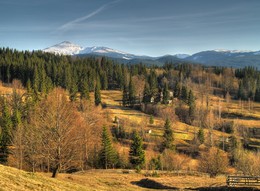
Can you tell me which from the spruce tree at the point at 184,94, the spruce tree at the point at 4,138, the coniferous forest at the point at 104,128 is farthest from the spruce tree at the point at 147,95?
the spruce tree at the point at 4,138

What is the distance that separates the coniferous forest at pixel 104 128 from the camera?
35.9m

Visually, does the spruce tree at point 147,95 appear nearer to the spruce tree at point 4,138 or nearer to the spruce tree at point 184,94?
the spruce tree at point 184,94

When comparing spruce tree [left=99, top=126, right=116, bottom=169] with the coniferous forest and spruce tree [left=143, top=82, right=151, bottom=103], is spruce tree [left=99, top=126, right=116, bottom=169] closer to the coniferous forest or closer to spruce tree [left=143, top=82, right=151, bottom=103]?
the coniferous forest

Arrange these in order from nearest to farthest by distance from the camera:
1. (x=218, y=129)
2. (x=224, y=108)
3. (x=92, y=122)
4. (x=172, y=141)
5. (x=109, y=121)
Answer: (x=92, y=122), (x=172, y=141), (x=109, y=121), (x=218, y=129), (x=224, y=108)

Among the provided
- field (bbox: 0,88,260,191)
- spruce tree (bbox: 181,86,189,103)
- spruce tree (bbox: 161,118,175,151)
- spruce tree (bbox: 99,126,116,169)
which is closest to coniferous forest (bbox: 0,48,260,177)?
spruce tree (bbox: 99,126,116,169)

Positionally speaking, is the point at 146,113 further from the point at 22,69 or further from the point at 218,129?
the point at 22,69

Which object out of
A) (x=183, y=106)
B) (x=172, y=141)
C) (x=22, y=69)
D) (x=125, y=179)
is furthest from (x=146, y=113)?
(x=125, y=179)

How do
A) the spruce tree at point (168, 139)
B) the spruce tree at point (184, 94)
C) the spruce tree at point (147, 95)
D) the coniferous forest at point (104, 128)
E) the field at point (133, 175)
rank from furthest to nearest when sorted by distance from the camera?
the spruce tree at point (184, 94), the spruce tree at point (147, 95), the spruce tree at point (168, 139), the coniferous forest at point (104, 128), the field at point (133, 175)

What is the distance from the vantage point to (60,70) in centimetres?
16650

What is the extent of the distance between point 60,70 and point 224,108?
→ 354 feet

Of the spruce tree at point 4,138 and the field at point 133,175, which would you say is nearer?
the field at point 133,175

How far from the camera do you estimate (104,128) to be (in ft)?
220

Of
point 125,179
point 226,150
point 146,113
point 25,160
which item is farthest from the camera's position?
point 146,113

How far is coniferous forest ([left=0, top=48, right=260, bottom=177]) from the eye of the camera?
35.9 m
